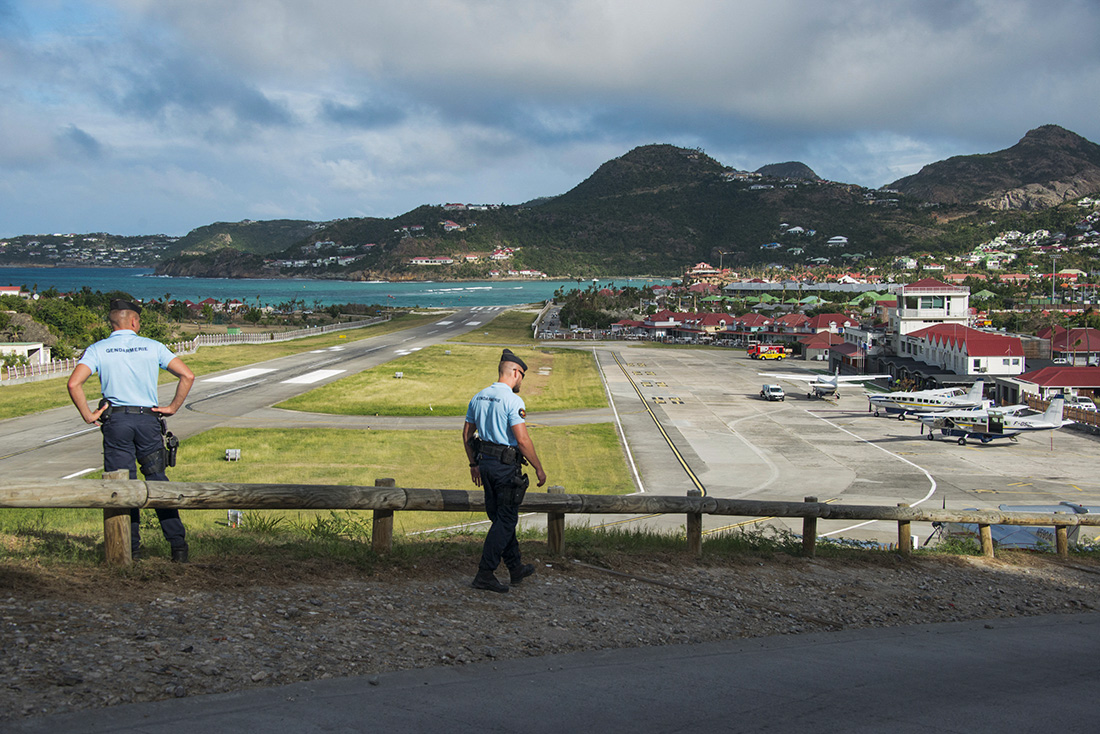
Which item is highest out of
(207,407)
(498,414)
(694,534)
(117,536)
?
(498,414)

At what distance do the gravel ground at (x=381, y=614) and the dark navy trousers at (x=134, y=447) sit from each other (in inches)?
15.7

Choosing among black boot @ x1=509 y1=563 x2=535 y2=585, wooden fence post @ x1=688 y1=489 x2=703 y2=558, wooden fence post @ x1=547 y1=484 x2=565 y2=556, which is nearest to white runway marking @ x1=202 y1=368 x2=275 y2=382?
wooden fence post @ x1=547 y1=484 x2=565 y2=556

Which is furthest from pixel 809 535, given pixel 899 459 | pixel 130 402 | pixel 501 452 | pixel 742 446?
pixel 899 459

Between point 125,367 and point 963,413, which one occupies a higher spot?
point 125,367

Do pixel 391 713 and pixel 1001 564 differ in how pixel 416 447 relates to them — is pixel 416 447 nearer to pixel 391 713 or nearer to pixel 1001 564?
pixel 1001 564

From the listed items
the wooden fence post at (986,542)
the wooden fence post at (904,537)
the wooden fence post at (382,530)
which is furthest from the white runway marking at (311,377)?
the wooden fence post at (986,542)

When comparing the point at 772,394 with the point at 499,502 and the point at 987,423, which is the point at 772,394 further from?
the point at 499,502

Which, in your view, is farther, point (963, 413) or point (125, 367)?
point (963, 413)

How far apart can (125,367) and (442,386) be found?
2049 inches

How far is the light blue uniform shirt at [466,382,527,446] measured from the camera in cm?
823

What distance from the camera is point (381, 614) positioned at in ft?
24.5

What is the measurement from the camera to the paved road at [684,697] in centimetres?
518

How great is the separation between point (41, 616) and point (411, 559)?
3.93 meters

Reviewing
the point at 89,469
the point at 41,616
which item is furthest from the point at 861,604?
the point at 89,469
